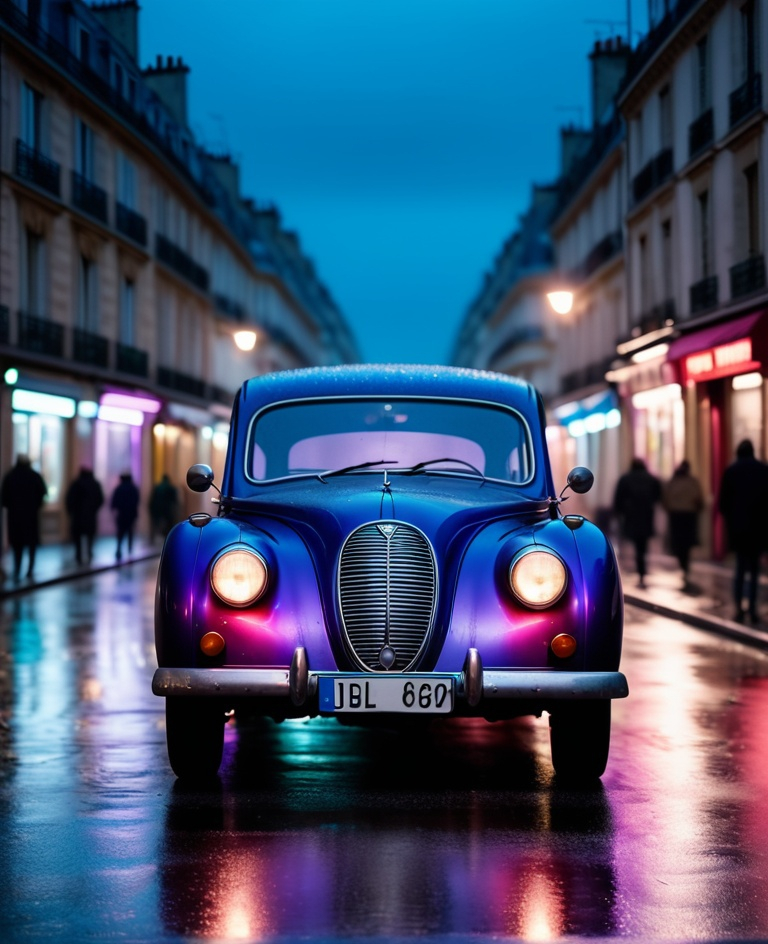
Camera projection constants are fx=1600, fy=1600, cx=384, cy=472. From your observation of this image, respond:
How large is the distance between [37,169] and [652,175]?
12.8 metres

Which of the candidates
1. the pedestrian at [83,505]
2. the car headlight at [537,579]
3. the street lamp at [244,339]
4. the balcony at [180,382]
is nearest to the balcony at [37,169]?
the street lamp at [244,339]

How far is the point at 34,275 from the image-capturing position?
34125 millimetres

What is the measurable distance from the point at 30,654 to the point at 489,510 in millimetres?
Answer: 6631

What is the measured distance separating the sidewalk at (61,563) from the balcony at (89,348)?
431 centimetres

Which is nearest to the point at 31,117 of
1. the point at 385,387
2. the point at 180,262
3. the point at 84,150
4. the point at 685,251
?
the point at 84,150

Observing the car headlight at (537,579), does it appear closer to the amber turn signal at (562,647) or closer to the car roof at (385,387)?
the amber turn signal at (562,647)

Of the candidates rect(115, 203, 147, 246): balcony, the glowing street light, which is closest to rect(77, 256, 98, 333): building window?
rect(115, 203, 147, 246): balcony

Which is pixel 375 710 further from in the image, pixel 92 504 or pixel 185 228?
pixel 185 228

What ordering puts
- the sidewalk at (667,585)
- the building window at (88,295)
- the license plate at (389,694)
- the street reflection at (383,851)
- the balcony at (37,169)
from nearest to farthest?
the street reflection at (383,851) → the license plate at (389,694) → the sidewalk at (667,585) → the balcony at (37,169) → the building window at (88,295)

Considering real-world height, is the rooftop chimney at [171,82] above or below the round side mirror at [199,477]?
above

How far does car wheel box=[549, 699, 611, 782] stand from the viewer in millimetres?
6953

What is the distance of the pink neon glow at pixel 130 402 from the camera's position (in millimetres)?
38531

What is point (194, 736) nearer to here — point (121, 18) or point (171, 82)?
point (121, 18)

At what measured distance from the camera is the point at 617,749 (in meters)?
8.08
